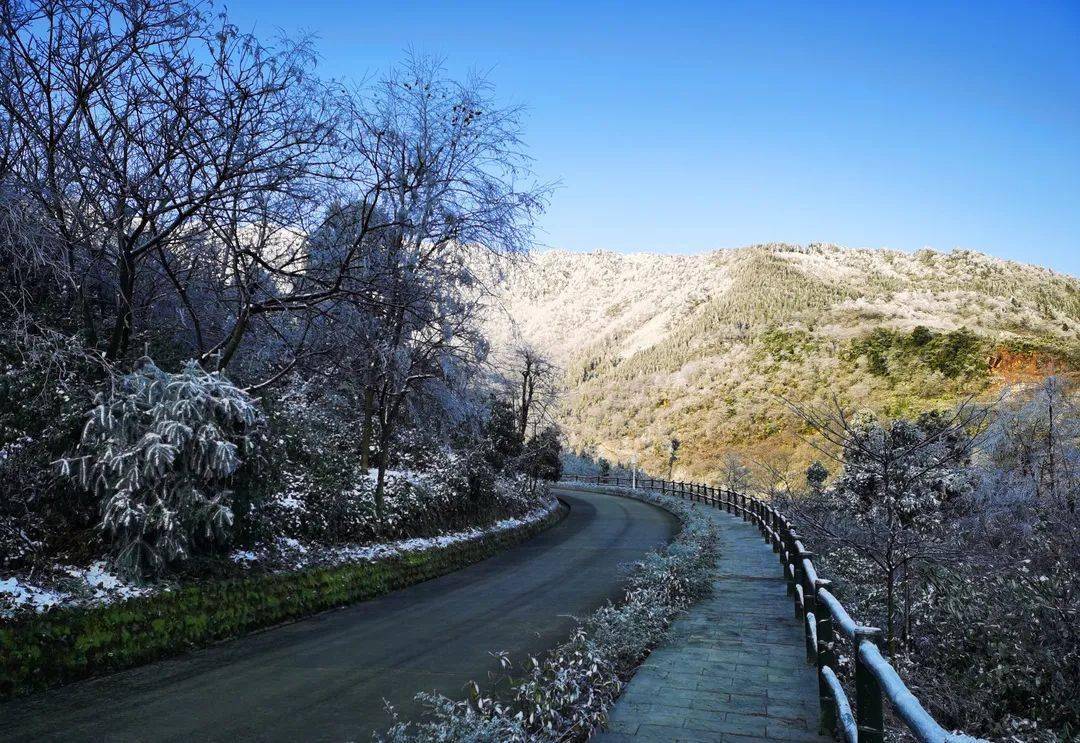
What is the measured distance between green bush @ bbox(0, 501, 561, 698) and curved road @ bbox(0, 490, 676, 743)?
0.70 ft

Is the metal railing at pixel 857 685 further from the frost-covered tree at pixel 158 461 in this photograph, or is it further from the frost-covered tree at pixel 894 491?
the frost-covered tree at pixel 158 461

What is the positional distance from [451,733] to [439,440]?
15611mm

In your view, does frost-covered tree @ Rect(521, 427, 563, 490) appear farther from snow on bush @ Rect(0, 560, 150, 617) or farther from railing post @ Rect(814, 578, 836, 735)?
railing post @ Rect(814, 578, 836, 735)

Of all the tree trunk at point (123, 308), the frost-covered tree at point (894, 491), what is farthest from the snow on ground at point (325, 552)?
the frost-covered tree at point (894, 491)

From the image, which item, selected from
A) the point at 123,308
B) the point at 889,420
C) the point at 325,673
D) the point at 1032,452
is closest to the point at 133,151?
the point at 123,308

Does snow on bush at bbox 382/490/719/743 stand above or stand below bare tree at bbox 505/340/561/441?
below

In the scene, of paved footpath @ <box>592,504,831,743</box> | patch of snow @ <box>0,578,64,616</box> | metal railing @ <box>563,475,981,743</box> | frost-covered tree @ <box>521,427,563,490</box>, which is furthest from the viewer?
frost-covered tree @ <box>521,427,563,490</box>

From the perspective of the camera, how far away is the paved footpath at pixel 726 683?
5.67 metres

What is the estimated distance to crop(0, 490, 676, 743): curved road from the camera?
20.4ft

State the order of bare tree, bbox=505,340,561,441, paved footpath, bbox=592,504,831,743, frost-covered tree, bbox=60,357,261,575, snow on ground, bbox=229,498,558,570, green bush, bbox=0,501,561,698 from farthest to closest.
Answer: bare tree, bbox=505,340,561,441, snow on ground, bbox=229,498,558,570, frost-covered tree, bbox=60,357,261,575, green bush, bbox=0,501,561,698, paved footpath, bbox=592,504,831,743

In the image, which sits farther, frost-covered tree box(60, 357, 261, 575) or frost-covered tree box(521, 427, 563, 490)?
frost-covered tree box(521, 427, 563, 490)

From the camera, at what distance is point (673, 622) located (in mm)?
9922

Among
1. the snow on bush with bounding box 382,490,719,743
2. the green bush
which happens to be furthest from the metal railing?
the green bush

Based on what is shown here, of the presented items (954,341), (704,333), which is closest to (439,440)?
(954,341)
